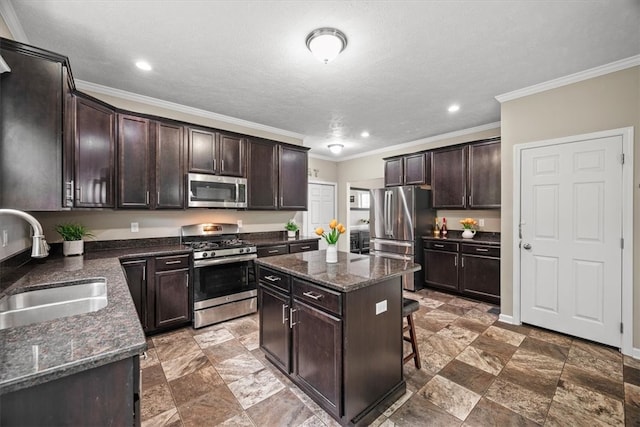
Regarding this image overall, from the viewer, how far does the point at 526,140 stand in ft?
10.3

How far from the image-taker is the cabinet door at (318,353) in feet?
5.67

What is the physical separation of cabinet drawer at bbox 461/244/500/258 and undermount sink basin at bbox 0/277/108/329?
437 centimetres

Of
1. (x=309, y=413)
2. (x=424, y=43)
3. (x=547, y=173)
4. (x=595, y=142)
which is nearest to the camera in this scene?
(x=309, y=413)

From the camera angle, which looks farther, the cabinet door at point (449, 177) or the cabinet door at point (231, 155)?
the cabinet door at point (449, 177)

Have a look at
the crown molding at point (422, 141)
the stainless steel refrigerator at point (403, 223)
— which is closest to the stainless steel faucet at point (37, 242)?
the stainless steel refrigerator at point (403, 223)

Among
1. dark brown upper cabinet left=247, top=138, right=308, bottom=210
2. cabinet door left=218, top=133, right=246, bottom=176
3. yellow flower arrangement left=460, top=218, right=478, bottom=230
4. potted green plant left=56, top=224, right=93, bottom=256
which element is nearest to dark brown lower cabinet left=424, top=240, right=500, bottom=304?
yellow flower arrangement left=460, top=218, right=478, bottom=230

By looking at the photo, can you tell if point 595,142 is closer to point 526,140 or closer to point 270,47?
point 526,140

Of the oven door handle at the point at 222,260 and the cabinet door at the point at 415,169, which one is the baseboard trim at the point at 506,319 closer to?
the cabinet door at the point at 415,169

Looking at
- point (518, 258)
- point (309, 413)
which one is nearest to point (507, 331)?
point (518, 258)

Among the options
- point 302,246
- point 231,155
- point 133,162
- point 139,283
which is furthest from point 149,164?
point 302,246

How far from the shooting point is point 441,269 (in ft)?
14.8

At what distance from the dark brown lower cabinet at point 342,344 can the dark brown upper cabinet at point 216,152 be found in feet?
6.82

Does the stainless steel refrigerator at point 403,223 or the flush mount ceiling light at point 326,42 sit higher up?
the flush mount ceiling light at point 326,42

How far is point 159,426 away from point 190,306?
1.53 meters
